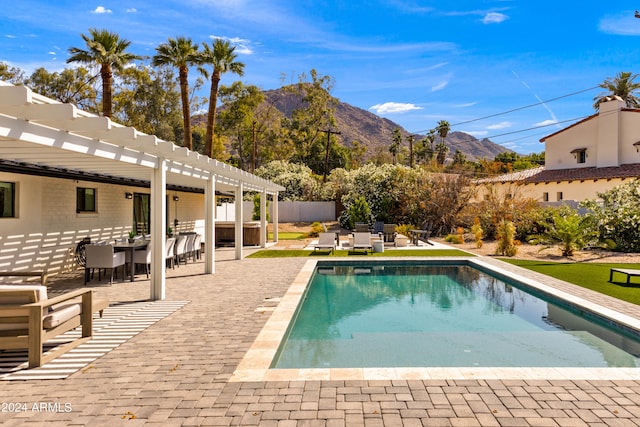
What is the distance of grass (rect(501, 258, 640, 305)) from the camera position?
8.52 m

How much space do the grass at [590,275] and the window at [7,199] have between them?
12.6 m

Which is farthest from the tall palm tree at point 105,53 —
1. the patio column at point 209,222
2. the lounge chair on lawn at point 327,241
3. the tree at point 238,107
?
the tree at point 238,107

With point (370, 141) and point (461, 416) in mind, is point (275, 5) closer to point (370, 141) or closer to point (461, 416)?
point (461, 416)

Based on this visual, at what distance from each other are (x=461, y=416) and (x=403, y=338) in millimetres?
3186

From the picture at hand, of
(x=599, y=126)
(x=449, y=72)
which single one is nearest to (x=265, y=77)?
(x=449, y=72)

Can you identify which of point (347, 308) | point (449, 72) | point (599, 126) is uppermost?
point (449, 72)

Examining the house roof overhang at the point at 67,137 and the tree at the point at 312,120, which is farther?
the tree at the point at 312,120

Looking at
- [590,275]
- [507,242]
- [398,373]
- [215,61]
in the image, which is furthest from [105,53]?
[590,275]

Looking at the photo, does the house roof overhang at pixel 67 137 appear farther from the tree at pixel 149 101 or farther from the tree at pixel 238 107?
the tree at pixel 238 107

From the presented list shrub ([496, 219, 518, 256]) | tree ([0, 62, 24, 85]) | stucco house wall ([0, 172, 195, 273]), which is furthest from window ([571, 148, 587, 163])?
tree ([0, 62, 24, 85])

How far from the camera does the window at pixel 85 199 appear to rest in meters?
11.1

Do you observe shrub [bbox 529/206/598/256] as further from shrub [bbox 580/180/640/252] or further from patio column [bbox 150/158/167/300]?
patio column [bbox 150/158/167/300]

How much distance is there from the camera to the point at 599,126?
3106 cm

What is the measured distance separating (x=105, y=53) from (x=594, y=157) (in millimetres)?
33580
